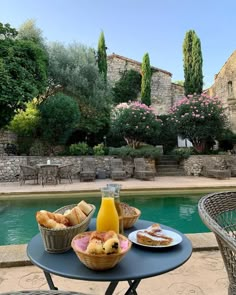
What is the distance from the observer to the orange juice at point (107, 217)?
1.46 metres

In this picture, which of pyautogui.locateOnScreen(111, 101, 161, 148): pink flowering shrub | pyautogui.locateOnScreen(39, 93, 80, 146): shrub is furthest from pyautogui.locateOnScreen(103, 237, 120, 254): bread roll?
pyautogui.locateOnScreen(111, 101, 161, 148): pink flowering shrub

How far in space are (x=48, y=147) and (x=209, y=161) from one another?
24.8ft

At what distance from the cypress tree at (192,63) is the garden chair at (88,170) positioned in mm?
9404

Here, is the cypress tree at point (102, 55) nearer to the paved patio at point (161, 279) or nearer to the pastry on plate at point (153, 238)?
the paved patio at point (161, 279)

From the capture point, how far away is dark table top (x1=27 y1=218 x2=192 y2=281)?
121 centimetres

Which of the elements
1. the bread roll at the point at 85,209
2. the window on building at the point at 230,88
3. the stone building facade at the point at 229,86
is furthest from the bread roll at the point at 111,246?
the window on building at the point at 230,88

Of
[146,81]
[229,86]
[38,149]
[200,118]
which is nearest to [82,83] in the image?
[38,149]

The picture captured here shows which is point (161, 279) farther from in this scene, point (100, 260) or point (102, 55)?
point (102, 55)

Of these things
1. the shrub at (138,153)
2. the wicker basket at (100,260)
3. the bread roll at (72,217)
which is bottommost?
the wicker basket at (100,260)

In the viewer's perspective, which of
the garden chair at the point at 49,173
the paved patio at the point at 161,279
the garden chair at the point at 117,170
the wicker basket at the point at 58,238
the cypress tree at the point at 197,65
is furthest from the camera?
the cypress tree at the point at 197,65

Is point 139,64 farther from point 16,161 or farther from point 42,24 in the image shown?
point 16,161

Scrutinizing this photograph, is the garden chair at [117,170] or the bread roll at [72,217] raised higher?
the bread roll at [72,217]

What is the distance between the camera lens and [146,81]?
18.1m

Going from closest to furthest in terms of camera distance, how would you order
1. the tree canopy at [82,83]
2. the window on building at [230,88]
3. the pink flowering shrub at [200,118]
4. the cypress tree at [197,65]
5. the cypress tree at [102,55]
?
the pink flowering shrub at [200,118] → the tree canopy at [82,83] → the window on building at [230,88] → the cypress tree at [102,55] → the cypress tree at [197,65]
